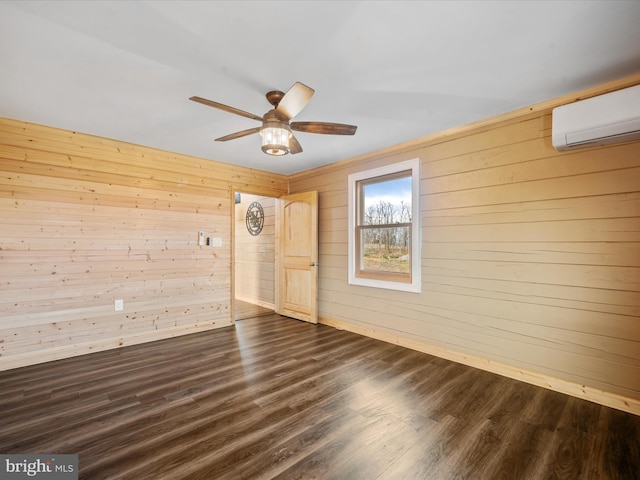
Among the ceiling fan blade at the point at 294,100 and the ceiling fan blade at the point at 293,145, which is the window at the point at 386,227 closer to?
the ceiling fan blade at the point at 293,145

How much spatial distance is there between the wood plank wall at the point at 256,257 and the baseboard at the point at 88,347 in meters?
1.75

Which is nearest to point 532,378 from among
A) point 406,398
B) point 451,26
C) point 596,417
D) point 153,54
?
point 596,417

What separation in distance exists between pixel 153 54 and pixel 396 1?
1556mm

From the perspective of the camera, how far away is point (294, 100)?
203 cm

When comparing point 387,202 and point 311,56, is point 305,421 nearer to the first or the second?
point 311,56

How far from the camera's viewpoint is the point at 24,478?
5.20 feet

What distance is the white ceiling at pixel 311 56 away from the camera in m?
1.63

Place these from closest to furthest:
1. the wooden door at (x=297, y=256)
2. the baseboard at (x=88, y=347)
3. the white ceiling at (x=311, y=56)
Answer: the white ceiling at (x=311, y=56)
the baseboard at (x=88, y=347)
the wooden door at (x=297, y=256)

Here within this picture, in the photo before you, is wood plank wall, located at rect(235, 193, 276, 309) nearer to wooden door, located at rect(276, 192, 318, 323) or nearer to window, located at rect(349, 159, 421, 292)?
wooden door, located at rect(276, 192, 318, 323)

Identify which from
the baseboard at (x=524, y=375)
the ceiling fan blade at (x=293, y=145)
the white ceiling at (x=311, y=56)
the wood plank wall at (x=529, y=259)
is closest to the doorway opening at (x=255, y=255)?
the baseboard at (x=524, y=375)

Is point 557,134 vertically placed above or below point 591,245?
above

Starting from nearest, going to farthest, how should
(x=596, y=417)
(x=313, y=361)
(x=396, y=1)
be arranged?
(x=396, y=1), (x=596, y=417), (x=313, y=361)

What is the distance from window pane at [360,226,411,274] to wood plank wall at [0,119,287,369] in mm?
2119

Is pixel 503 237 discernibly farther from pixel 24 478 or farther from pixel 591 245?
pixel 24 478
